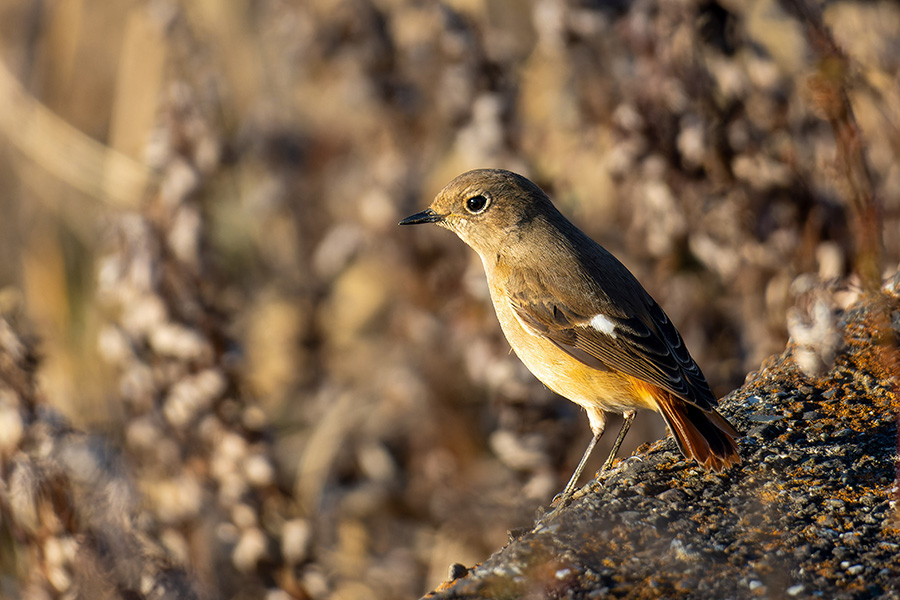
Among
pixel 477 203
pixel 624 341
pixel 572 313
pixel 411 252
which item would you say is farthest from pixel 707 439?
pixel 411 252

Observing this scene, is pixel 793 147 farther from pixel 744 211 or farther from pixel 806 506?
pixel 806 506

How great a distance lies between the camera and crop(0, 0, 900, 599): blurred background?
14.9 ft

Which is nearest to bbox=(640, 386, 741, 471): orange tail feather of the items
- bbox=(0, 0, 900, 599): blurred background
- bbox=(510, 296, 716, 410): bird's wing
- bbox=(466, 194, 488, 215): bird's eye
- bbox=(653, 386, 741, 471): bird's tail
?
bbox=(653, 386, 741, 471): bird's tail

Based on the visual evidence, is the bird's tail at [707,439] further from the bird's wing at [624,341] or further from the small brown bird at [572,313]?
the bird's wing at [624,341]

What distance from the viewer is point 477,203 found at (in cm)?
374

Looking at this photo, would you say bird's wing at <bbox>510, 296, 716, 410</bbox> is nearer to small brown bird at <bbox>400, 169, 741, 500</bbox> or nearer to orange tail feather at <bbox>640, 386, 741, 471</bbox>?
small brown bird at <bbox>400, 169, 741, 500</bbox>

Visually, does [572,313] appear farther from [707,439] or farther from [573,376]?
[707,439]

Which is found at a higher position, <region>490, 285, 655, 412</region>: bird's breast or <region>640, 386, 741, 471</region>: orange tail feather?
<region>490, 285, 655, 412</region>: bird's breast

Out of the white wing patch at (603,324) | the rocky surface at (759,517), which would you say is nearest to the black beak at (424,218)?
the white wing patch at (603,324)

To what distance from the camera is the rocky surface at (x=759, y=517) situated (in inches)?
80.7

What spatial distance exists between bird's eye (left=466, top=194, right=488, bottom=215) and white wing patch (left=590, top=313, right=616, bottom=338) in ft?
2.45

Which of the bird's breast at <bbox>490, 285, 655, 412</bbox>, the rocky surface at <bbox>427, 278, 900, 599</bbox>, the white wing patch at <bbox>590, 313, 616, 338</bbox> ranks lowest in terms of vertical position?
the rocky surface at <bbox>427, 278, 900, 599</bbox>

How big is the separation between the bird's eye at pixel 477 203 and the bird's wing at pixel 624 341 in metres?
0.50

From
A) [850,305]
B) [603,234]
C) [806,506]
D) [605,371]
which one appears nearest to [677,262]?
[603,234]
